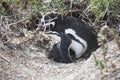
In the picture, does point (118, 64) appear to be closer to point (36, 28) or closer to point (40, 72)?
point (40, 72)

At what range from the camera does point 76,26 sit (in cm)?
459

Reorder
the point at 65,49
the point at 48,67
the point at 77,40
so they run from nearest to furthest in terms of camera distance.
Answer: the point at 48,67 < the point at 65,49 < the point at 77,40

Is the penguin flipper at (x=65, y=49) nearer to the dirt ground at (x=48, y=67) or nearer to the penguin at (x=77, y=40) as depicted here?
the penguin at (x=77, y=40)

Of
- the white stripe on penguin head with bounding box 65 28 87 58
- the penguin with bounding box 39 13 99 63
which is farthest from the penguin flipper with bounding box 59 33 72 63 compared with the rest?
the white stripe on penguin head with bounding box 65 28 87 58

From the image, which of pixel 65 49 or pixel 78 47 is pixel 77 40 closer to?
pixel 78 47

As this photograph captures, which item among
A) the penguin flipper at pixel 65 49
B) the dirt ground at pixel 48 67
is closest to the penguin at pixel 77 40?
the penguin flipper at pixel 65 49

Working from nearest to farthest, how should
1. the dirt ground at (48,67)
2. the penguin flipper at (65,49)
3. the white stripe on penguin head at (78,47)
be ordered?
the dirt ground at (48,67)
the penguin flipper at (65,49)
the white stripe on penguin head at (78,47)

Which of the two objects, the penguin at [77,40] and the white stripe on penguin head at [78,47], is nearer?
the penguin at [77,40]

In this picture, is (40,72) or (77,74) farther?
(40,72)

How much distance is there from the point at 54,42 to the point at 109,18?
0.74m

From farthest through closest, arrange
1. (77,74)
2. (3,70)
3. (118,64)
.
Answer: (3,70)
(77,74)
(118,64)

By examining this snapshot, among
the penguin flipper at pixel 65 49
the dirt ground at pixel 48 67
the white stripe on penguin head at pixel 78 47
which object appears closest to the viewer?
the dirt ground at pixel 48 67

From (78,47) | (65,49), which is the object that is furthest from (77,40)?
(65,49)

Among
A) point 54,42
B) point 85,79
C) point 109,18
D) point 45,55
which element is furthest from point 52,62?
point 85,79
